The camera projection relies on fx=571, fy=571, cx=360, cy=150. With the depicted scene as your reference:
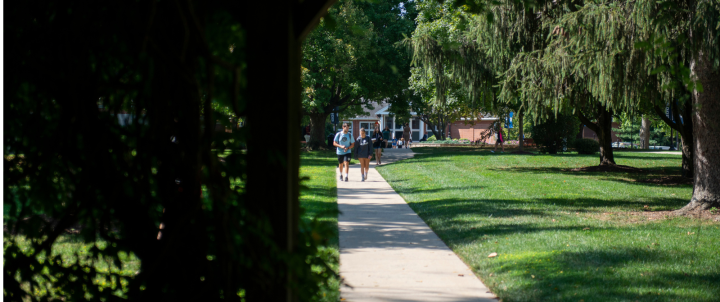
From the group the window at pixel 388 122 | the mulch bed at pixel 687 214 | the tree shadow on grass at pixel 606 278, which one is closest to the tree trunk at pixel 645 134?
the window at pixel 388 122

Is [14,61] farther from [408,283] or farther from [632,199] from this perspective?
[632,199]

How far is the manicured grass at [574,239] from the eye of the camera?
5.27m

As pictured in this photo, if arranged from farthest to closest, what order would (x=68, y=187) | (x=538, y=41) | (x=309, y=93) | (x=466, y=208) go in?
(x=309, y=93), (x=538, y=41), (x=466, y=208), (x=68, y=187)

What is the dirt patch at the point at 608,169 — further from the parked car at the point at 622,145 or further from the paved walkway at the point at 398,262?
the parked car at the point at 622,145

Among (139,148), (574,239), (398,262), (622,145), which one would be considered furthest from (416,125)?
(139,148)

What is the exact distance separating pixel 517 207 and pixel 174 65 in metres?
9.48

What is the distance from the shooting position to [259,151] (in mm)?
2309

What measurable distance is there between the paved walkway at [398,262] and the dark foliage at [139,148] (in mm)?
1573

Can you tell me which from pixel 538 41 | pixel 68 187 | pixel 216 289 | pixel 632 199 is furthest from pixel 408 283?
pixel 538 41

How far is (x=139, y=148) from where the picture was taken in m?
2.38

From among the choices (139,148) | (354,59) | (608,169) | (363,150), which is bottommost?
(608,169)

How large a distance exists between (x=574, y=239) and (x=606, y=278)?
2.10 metres

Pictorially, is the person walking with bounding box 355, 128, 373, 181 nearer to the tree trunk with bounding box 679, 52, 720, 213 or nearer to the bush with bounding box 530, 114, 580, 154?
the tree trunk with bounding box 679, 52, 720, 213

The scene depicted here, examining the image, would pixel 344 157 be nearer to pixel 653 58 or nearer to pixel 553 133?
pixel 653 58
